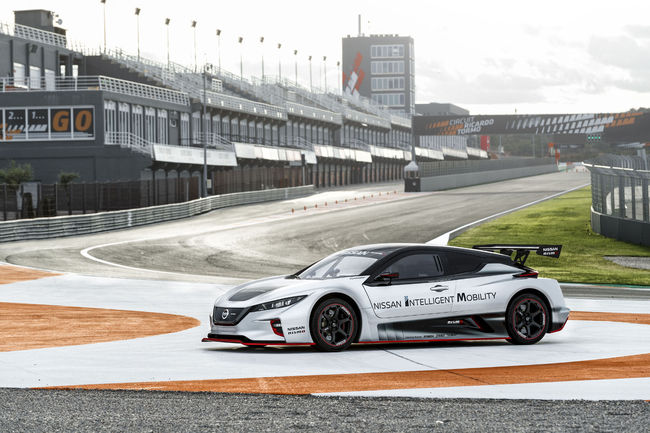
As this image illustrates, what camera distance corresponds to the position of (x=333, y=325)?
11.2 m

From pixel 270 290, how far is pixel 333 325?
0.85 meters

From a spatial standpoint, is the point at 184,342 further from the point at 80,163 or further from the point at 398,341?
the point at 80,163

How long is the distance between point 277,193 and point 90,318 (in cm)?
5613

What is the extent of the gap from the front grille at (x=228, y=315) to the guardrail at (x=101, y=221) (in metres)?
26.9

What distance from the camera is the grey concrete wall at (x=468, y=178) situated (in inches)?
3083

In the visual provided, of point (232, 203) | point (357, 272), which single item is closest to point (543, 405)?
point (357, 272)

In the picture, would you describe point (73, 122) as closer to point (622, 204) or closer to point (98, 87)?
point (98, 87)

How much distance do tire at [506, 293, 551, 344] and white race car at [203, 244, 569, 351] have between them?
0.5 inches

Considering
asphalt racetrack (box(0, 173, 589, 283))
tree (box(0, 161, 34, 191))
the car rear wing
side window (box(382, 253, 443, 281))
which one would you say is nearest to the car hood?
side window (box(382, 253, 443, 281))

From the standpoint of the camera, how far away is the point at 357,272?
11.6 m

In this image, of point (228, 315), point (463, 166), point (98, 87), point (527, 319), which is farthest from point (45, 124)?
point (527, 319)

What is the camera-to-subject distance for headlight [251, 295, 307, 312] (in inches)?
435

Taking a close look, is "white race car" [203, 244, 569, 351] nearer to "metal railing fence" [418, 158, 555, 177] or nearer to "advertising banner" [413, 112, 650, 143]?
"metal railing fence" [418, 158, 555, 177]

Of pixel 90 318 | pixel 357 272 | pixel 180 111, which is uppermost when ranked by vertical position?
pixel 180 111
